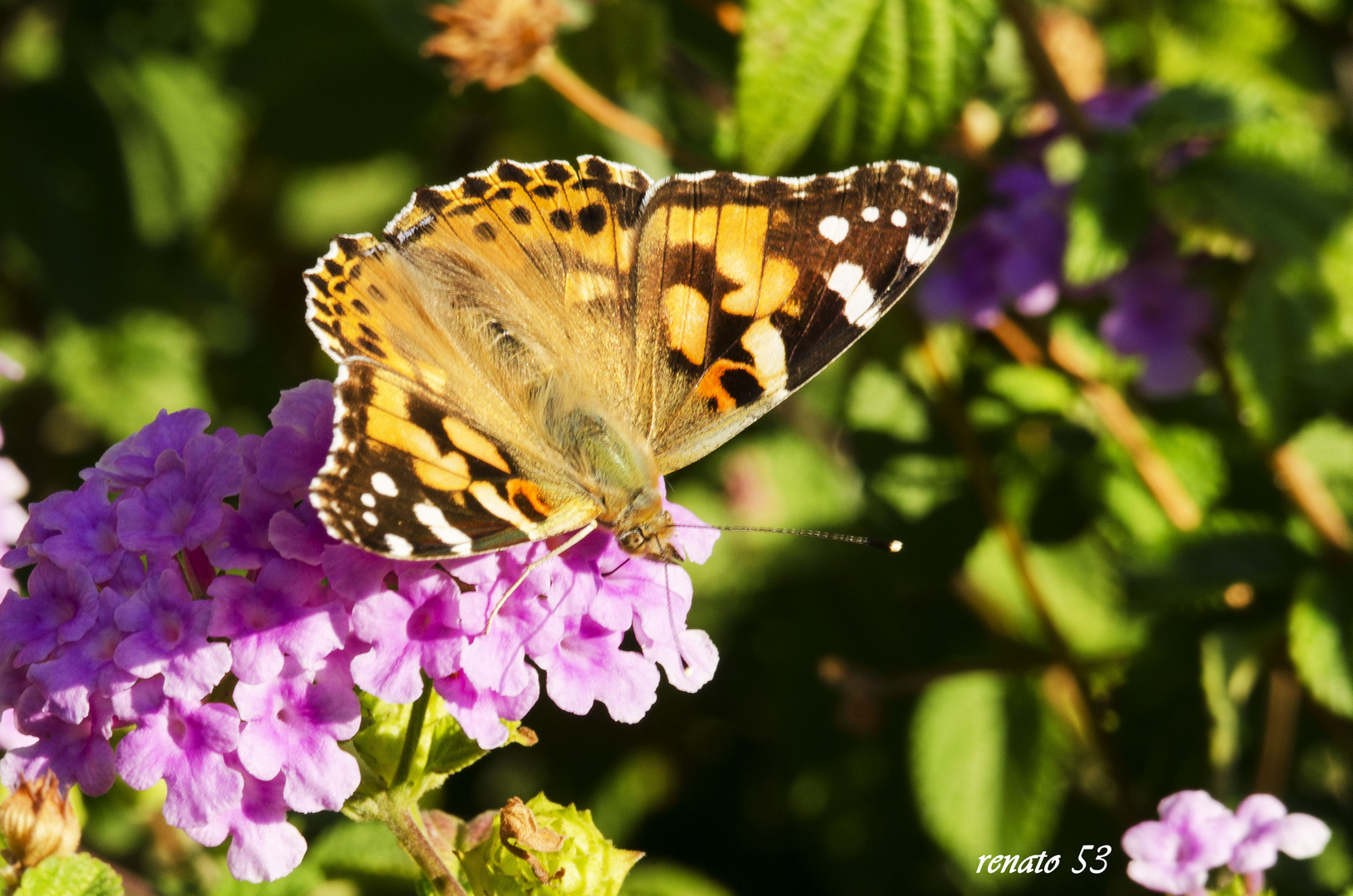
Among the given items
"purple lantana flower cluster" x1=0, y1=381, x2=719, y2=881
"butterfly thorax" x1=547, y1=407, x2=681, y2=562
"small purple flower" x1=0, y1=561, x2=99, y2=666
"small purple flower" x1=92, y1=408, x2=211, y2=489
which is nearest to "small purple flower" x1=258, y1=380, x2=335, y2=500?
"purple lantana flower cluster" x1=0, y1=381, x2=719, y2=881

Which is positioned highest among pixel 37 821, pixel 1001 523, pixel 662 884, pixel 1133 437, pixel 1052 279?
pixel 37 821

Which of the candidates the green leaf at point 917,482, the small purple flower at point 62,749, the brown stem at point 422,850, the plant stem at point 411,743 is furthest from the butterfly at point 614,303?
the green leaf at point 917,482

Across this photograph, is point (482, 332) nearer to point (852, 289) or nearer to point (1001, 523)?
point (852, 289)

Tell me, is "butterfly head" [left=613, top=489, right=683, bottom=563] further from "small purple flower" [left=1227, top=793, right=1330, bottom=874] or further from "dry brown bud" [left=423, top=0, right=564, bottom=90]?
"dry brown bud" [left=423, top=0, right=564, bottom=90]

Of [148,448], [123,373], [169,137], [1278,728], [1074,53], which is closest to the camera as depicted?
[148,448]

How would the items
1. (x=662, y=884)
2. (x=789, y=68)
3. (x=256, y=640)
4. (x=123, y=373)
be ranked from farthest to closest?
(x=123, y=373)
(x=662, y=884)
(x=789, y=68)
(x=256, y=640)

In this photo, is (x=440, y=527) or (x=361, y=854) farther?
(x=361, y=854)

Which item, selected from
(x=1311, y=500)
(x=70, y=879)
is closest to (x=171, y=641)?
(x=70, y=879)

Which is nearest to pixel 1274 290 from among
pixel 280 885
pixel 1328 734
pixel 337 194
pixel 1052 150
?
pixel 1052 150
